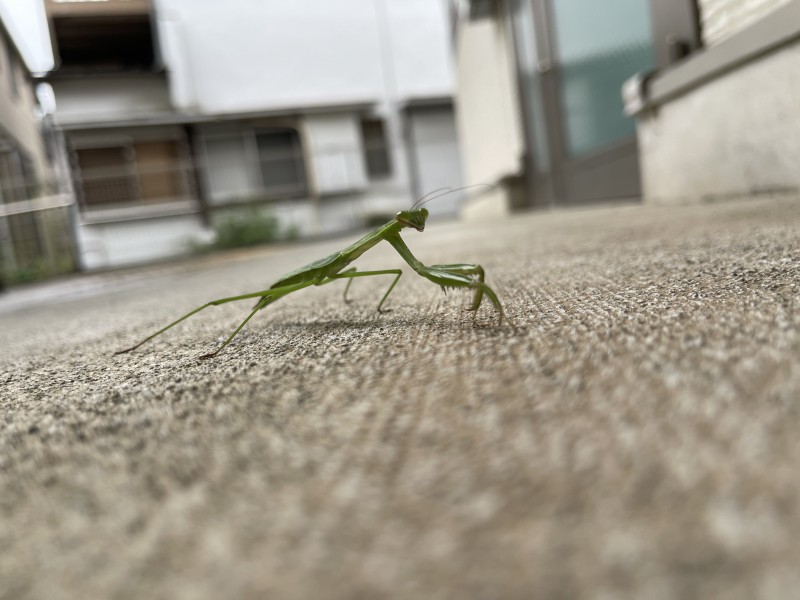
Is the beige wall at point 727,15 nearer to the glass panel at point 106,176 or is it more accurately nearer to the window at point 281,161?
the window at point 281,161

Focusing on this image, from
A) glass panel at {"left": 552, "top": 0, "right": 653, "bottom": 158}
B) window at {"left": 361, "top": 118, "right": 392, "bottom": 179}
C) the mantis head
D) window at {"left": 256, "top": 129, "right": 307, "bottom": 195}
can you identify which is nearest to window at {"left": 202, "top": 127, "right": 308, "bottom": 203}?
window at {"left": 256, "top": 129, "right": 307, "bottom": 195}

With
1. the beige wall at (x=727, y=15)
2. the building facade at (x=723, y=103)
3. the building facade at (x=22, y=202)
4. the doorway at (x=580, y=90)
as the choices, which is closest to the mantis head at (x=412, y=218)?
the building facade at (x=723, y=103)

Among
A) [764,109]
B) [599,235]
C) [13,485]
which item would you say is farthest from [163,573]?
[764,109]

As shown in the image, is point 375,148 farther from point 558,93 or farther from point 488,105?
point 558,93

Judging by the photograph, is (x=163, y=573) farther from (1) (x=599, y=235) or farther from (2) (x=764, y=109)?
(2) (x=764, y=109)

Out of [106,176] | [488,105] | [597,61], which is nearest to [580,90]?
[597,61]

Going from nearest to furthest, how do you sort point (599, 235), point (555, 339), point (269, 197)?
point (555, 339) → point (599, 235) → point (269, 197)

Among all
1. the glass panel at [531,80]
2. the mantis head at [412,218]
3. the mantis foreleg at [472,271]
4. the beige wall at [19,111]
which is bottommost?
the mantis foreleg at [472,271]
